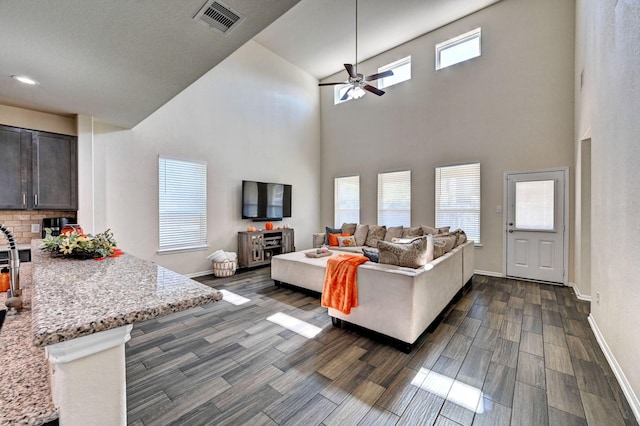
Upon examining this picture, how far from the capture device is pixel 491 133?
16.6 feet

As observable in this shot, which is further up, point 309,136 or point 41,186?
point 309,136

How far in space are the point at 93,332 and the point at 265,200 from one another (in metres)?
5.45

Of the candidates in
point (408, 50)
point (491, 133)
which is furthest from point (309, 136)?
point (491, 133)

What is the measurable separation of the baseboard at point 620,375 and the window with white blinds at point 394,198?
146 inches

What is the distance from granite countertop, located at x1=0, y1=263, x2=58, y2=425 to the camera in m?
0.64

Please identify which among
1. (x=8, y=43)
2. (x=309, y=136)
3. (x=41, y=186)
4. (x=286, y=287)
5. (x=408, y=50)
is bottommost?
(x=286, y=287)

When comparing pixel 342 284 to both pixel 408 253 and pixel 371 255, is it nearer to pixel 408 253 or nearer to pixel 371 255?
pixel 371 255

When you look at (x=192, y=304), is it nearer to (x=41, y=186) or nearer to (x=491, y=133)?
(x=41, y=186)

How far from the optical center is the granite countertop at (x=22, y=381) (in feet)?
2.11

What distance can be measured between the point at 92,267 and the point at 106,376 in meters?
0.97

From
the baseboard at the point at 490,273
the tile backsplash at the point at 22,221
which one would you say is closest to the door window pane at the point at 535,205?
the baseboard at the point at 490,273

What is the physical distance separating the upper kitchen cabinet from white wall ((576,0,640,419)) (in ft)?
19.2

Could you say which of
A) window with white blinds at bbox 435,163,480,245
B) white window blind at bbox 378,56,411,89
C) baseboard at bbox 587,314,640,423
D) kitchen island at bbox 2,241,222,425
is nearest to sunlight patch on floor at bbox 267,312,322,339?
kitchen island at bbox 2,241,222,425

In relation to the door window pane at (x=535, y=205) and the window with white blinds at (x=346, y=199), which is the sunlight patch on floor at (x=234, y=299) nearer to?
the window with white blinds at (x=346, y=199)
